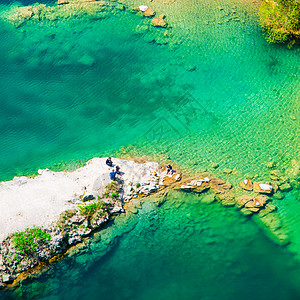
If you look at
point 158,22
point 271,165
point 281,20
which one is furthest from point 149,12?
point 271,165

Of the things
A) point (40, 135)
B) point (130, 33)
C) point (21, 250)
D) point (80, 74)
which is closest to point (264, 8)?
point (130, 33)

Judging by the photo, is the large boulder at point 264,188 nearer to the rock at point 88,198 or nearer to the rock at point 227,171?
the rock at point 227,171

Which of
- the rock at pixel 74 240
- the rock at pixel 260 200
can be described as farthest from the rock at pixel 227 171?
the rock at pixel 74 240

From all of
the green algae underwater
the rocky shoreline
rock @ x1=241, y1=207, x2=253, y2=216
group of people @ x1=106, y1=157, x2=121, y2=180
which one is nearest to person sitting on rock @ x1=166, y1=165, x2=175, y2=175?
the rocky shoreline

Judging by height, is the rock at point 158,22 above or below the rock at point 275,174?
above

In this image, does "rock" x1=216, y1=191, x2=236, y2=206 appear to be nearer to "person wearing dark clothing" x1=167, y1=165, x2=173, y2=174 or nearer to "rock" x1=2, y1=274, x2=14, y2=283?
"person wearing dark clothing" x1=167, y1=165, x2=173, y2=174

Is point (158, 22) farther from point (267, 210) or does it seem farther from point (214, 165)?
point (267, 210)
